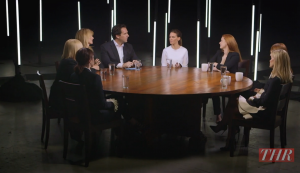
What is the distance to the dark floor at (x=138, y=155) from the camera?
3.66m

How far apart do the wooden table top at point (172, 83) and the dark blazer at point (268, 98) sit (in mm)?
261

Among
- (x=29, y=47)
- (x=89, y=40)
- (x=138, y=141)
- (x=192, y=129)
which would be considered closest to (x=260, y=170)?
(x=192, y=129)

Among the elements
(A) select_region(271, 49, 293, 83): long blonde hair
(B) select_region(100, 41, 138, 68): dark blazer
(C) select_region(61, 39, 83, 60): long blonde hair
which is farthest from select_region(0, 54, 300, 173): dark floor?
(B) select_region(100, 41, 138, 68): dark blazer

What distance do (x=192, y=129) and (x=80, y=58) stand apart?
143cm

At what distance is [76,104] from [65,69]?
701 mm

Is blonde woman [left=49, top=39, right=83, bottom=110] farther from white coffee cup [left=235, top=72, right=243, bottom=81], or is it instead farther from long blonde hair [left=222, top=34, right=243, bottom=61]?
long blonde hair [left=222, top=34, right=243, bottom=61]

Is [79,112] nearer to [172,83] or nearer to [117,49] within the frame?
[172,83]

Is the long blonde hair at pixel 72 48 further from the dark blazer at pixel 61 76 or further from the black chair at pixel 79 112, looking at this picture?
the black chair at pixel 79 112

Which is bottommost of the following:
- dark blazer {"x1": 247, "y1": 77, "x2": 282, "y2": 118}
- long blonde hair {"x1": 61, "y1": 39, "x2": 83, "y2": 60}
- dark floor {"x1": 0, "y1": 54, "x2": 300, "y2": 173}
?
dark floor {"x1": 0, "y1": 54, "x2": 300, "y2": 173}

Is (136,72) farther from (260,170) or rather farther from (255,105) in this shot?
(260,170)

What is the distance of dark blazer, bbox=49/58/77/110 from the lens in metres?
4.19

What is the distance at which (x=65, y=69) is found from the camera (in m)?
4.18

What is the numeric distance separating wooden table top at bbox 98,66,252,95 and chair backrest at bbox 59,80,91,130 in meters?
0.33

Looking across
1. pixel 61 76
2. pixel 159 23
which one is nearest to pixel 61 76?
pixel 61 76
